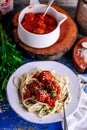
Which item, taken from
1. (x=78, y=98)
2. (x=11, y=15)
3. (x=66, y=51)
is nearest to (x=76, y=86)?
(x=78, y=98)

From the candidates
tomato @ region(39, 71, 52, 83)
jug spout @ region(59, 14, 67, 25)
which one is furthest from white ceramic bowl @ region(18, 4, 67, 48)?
tomato @ region(39, 71, 52, 83)

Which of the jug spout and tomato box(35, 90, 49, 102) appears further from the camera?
the jug spout

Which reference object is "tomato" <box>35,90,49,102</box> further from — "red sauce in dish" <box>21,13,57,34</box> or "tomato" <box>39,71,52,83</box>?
"red sauce in dish" <box>21,13,57,34</box>

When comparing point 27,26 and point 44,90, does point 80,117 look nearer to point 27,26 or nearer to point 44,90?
point 44,90

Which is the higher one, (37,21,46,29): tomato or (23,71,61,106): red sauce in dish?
(37,21,46,29): tomato

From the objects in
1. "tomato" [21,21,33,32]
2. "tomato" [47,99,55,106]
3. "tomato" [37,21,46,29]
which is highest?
"tomato" [37,21,46,29]

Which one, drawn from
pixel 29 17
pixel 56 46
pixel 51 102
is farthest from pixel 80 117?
pixel 29 17

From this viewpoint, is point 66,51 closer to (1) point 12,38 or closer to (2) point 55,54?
(2) point 55,54
